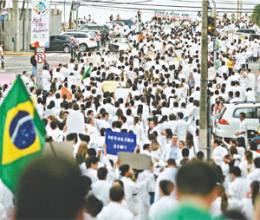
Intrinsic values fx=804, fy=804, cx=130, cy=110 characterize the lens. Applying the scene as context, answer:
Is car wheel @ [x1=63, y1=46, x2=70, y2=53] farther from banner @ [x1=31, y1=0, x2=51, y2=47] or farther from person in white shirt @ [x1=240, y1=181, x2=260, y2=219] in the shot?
person in white shirt @ [x1=240, y1=181, x2=260, y2=219]

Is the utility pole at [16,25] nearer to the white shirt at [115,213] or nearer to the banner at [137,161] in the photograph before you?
the banner at [137,161]

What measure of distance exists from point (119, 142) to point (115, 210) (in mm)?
4508

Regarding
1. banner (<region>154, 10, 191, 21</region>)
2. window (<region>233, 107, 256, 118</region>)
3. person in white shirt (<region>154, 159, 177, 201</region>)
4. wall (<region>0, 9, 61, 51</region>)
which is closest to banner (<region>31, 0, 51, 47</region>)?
window (<region>233, 107, 256, 118</region>)

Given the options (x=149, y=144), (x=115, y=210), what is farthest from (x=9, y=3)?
(x=115, y=210)

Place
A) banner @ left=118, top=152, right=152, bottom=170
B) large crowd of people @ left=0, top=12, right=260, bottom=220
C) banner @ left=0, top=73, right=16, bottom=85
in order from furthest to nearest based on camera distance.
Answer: banner @ left=0, top=73, right=16, bottom=85 < banner @ left=118, top=152, right=152, bottom=170 < large crowd of people @ left=0, top=12, right=260, bottom=220

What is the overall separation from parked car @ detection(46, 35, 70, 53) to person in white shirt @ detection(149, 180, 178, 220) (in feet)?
126

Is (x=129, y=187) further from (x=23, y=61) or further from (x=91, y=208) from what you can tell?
(x=23, y=61)

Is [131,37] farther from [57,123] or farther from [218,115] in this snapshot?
[57,123]

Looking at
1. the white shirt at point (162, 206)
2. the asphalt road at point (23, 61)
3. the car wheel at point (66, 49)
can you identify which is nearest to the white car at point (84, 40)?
the car wheel at point (66, 49)

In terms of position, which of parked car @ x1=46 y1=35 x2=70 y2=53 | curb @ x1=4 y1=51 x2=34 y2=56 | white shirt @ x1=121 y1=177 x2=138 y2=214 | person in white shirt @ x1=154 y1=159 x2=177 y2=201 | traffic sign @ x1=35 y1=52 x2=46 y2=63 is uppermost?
parked car @ x1=46 y1=35 x2=70 y2=53

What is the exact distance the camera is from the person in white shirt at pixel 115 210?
7.11 m

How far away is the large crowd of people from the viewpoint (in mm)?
3133

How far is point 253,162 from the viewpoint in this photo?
34.2 ft

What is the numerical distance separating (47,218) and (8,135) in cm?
443
